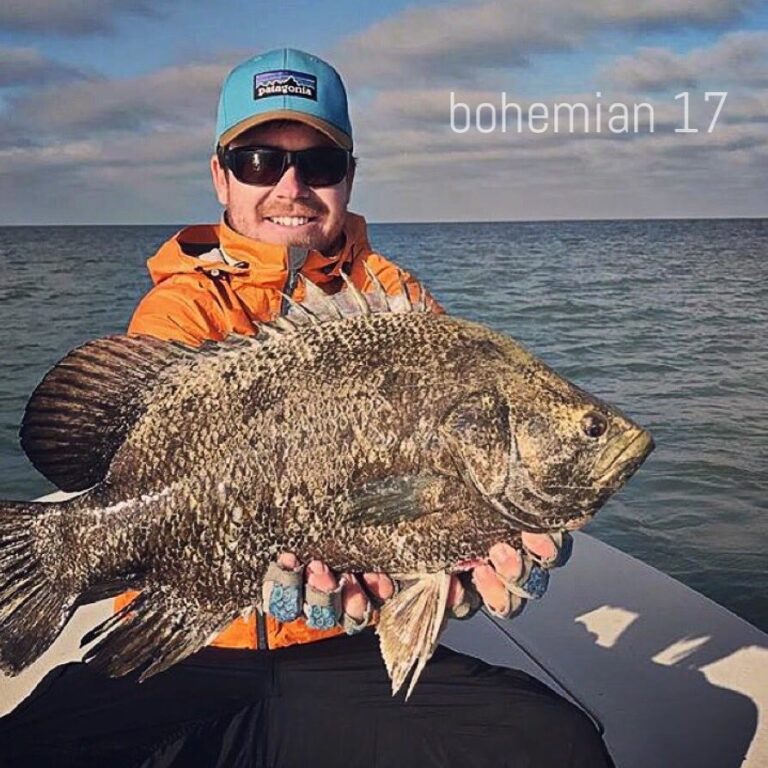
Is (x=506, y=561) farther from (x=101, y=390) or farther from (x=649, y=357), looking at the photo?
(x=649, y=357)

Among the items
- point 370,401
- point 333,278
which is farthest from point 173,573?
point 333,278

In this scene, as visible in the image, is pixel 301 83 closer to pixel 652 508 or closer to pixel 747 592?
pixel 747 592

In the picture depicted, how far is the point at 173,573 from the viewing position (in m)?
2.45

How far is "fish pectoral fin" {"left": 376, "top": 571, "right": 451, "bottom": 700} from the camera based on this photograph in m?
2.51

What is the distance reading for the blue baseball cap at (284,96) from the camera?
322cm

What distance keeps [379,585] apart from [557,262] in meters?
43.8

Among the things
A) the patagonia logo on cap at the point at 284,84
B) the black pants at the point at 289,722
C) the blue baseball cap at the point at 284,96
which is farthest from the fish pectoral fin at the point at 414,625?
the patagonia logo on cap at the point at 284,84

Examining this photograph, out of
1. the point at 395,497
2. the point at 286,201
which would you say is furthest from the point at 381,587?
the point at 286,201

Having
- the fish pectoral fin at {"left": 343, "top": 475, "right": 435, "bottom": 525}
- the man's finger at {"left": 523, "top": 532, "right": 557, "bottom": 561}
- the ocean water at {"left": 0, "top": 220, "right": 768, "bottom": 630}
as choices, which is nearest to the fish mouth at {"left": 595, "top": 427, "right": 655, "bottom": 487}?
the man's finger at {"left": 523, "top": 532, "right": 557, "bottom": 561}

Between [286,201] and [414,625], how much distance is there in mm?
1638

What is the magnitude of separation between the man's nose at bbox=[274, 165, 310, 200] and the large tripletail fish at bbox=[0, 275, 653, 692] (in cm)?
86

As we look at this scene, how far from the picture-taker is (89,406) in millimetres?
2502

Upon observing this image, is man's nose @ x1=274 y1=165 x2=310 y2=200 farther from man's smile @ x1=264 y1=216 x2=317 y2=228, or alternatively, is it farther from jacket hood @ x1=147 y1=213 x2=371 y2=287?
jacket hood @ x1=147 y1=213 x2=371 y2=287

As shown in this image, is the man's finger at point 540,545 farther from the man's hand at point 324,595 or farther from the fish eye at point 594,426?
the man's hand at point 324,595
